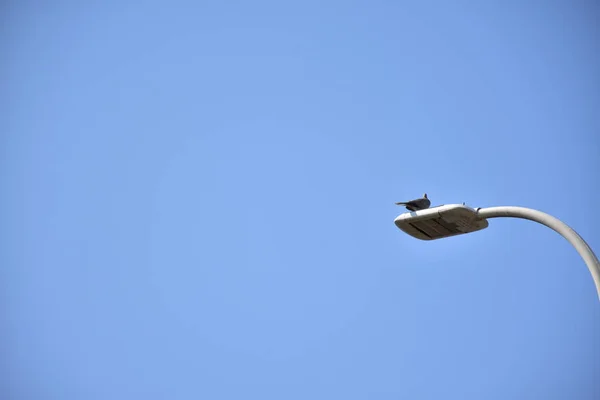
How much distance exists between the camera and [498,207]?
11477 mm

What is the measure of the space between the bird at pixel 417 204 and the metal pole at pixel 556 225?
2.48 feet

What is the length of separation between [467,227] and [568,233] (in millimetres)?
1539

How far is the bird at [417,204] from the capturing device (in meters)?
12.0

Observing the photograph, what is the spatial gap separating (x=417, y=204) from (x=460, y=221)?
612 millimetres

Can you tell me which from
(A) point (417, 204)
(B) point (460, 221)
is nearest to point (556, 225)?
(B) point (460, 221)

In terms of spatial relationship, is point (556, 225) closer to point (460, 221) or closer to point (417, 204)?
point (460, 221)

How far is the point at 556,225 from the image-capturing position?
35.3 feet

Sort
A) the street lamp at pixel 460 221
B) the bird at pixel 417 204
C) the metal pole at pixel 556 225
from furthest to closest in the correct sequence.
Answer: the bird at pixel 417 204, the street lamp at pixel 460 221, the metal pole at pixel 556 225

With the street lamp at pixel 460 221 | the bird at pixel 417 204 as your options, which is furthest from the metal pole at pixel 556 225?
the bird at pixel 417 204

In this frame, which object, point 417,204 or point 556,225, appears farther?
point 417,204

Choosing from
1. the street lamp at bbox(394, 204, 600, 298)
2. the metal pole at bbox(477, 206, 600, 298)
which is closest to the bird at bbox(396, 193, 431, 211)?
the street lamp at bbox(394, 204, 600, 298)

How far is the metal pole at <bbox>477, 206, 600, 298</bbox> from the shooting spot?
1038 centimetres

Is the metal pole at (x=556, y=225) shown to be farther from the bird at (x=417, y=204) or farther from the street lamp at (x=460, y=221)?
the bird at (x=417, y=204)

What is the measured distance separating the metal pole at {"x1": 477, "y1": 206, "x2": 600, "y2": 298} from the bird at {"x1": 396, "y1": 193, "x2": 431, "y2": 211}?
76cm
